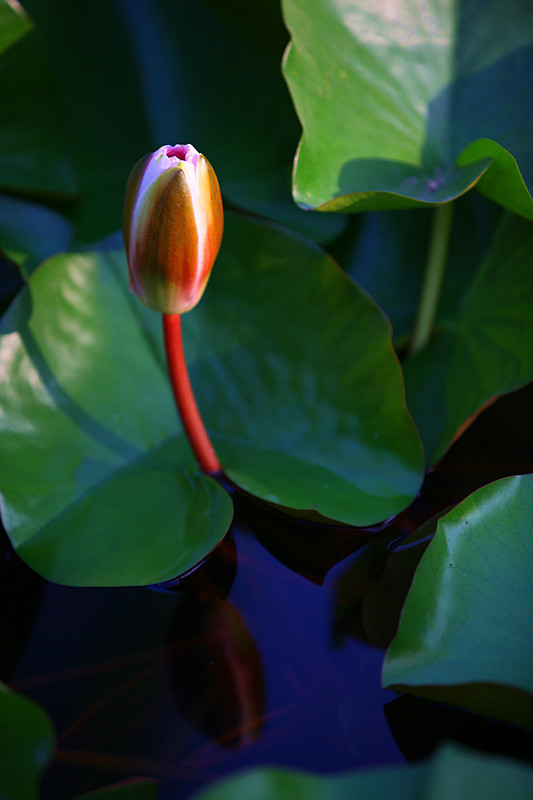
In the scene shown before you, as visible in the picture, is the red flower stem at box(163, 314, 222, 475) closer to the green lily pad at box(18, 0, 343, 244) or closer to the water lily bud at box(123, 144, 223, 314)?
the water lily bud at box(123, 144, 223, 314)

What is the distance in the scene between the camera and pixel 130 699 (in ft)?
2.02

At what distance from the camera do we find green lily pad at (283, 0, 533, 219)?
71cm

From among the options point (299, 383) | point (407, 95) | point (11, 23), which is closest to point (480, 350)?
point (299, 383)

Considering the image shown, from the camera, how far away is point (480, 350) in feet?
2.58

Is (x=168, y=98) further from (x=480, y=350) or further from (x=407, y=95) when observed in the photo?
(x=480, y=350)

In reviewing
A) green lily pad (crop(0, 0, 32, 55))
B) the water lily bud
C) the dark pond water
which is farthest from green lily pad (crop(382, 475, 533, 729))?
green lily pad (crop(0, 0, 32, 55))

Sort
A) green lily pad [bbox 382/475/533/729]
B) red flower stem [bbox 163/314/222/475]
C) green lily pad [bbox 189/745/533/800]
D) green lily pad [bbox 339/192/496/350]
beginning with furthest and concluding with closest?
green lily pad [bbox 339/192/496/350]
red flower stem [bbox 163/314/222/475]
green lily pad [bbox 382/475/533/729]
green lily pad [bbox 189/745/533/800]

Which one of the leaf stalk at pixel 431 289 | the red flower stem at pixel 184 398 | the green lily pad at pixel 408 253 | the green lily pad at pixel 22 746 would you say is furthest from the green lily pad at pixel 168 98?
the green lily pad at pixel 22 746

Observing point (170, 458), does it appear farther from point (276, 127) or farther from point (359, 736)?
point (276, 127)

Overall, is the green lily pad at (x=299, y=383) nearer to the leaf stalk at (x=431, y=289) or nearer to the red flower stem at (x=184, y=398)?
the red flower stem at (x=184, y=398)

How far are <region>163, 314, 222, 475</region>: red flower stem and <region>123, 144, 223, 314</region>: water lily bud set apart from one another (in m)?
0.05

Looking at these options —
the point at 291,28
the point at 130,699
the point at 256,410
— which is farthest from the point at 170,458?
the point at 291,28

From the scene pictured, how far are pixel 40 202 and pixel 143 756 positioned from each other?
804 mm

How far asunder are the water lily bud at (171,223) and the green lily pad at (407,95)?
0.16m
